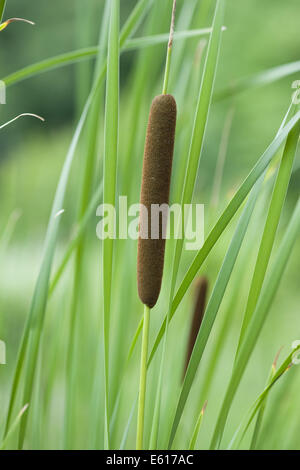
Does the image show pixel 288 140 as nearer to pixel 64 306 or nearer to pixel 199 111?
pixel 199 111

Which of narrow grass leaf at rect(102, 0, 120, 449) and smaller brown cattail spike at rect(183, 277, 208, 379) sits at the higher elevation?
narrow grass leaf at rect(102, 0, 120, 449)

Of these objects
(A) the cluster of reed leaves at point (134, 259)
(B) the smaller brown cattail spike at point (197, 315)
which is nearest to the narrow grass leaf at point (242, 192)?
(A) the cluster of reed leaves at point (134, 259)

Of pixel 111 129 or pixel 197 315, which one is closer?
pixel 111 129

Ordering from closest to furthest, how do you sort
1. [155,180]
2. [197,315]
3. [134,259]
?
[155,180] < [197,315] < [134,259]

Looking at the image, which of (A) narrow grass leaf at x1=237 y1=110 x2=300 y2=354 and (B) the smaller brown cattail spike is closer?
(A) narrow grass leaf at x1=237 y1=110 x2=300 y2=354

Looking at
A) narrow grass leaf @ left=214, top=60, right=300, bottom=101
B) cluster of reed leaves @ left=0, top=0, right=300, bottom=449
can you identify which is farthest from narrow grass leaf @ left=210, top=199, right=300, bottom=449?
narrow grass leaf @ left=214, top=60, right=300, bottom=101

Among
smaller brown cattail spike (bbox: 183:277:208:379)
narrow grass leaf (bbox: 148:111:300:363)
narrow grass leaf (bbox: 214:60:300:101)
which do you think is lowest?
smaller brown cattail spike (bbox: 183:277:208:379)

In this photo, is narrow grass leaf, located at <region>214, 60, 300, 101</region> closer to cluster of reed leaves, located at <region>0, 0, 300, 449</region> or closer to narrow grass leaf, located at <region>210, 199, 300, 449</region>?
cluster of reed leaves, located at <region>0, 0, 300, 449</region>

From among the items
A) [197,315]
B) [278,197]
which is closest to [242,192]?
[278,197]

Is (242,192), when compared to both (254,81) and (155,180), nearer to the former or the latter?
(155,180)
